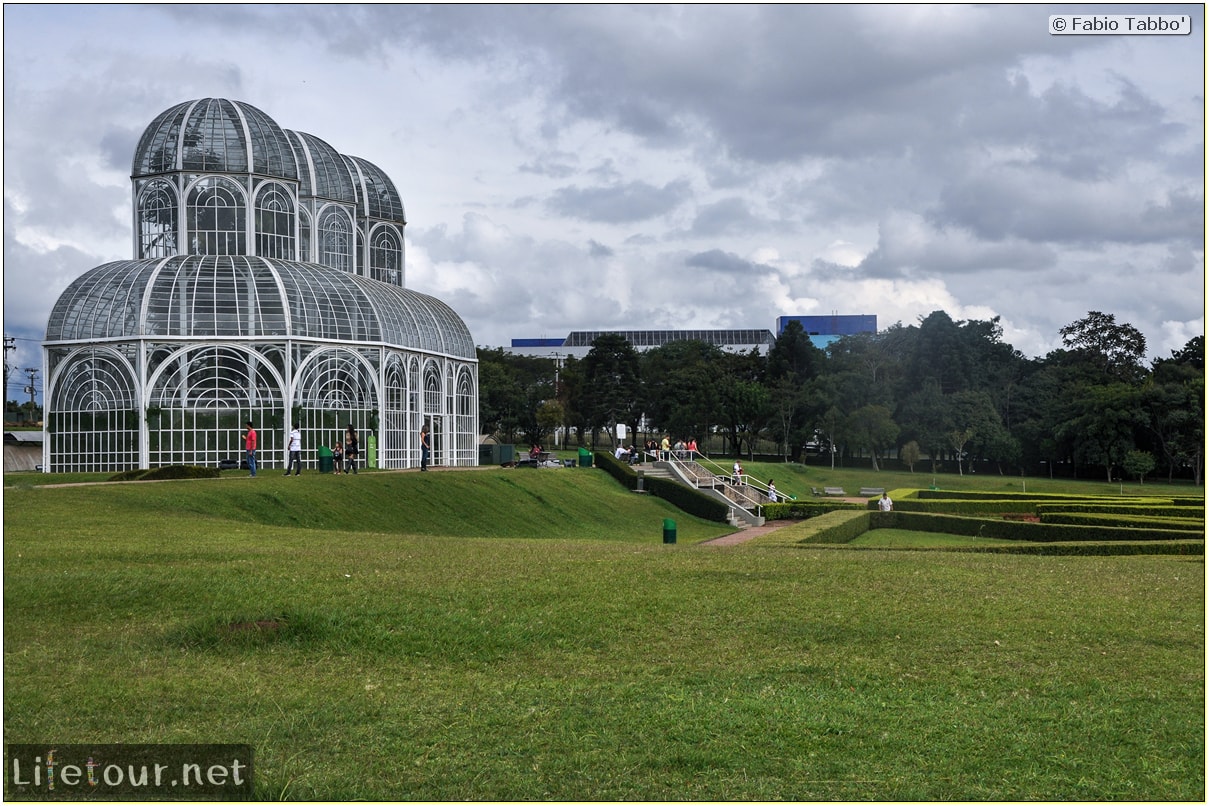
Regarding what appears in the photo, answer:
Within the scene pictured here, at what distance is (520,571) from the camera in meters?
14.3

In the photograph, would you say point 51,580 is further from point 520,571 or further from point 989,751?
point 989,751

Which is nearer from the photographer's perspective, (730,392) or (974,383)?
(974,383)

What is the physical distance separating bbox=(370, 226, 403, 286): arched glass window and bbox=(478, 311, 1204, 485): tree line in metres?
26.8

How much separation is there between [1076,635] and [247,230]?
124 ft

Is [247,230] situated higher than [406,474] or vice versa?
[247,230]

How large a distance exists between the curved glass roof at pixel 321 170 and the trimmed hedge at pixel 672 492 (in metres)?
16.1

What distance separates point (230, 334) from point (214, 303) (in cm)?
125

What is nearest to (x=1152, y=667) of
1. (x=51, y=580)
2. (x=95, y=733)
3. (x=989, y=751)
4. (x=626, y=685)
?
(x=989, y=751)

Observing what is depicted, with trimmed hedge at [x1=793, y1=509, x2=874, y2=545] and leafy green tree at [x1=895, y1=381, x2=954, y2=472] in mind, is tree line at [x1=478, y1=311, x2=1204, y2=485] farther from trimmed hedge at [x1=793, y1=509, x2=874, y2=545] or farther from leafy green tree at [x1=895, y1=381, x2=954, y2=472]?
trimmed hedge at [x1=793, y1=509, x2=874, y2=545]

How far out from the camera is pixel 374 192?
176 ft

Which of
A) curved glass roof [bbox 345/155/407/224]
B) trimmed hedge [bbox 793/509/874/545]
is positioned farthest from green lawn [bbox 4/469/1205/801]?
curved glass roof [bbox 345/155/407/224]

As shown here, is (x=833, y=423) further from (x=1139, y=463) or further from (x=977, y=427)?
(x=1139, y=463)

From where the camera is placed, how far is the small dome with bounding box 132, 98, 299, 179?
4278 cm

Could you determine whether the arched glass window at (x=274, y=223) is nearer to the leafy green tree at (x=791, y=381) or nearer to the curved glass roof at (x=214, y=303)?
the curved glass roof at (x=214, y=303)
